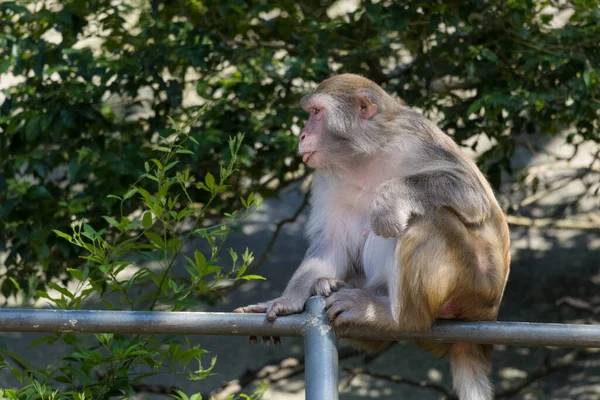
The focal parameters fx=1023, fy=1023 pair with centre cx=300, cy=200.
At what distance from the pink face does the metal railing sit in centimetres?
159

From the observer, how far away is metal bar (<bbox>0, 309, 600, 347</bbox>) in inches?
105

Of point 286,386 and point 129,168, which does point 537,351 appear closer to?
point 286,386

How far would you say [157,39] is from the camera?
6.17 meters

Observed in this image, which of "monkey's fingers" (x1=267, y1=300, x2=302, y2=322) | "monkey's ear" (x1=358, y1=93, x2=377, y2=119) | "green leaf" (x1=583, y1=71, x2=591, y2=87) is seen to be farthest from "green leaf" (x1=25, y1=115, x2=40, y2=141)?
"green leaf" (x1=583, y1=71, x2=591, y2=87)

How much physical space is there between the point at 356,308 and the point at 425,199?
0.51m

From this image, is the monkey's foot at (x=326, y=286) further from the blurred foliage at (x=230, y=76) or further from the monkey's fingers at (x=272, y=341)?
the blurred foliage at (x=230, y=76)

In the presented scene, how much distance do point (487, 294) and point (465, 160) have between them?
1.89 ft

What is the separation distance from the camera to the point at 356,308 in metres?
3.69

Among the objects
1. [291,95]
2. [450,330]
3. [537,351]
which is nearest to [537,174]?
[537,351]

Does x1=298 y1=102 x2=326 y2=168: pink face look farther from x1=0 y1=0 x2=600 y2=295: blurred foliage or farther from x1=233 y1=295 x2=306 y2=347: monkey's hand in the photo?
x1=0 y1=0 x2=600 y2=295: blurred foliage

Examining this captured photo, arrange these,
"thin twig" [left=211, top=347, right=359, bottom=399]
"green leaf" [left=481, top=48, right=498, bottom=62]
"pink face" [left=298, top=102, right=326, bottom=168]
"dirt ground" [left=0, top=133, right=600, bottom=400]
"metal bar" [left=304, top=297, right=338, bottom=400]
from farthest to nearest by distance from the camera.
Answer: "dirt ground" [left=0, top=133, right=600, bottom=400] → "thin twig" [left=211, top=347, right=359, bottom=399] → "green leaf" [left=481, top=48, right=498, bottom=62] → "pink face" [left=298, top=102, right=326, bottom=168] → "metal bar" [left=304, top=297, right=338, bottom=400]


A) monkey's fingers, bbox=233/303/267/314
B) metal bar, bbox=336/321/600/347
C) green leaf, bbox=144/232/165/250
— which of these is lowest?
monkey's fingers, bbox=233/303/267/314

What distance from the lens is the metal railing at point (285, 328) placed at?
2641 millimetres

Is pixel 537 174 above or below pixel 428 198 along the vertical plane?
below
